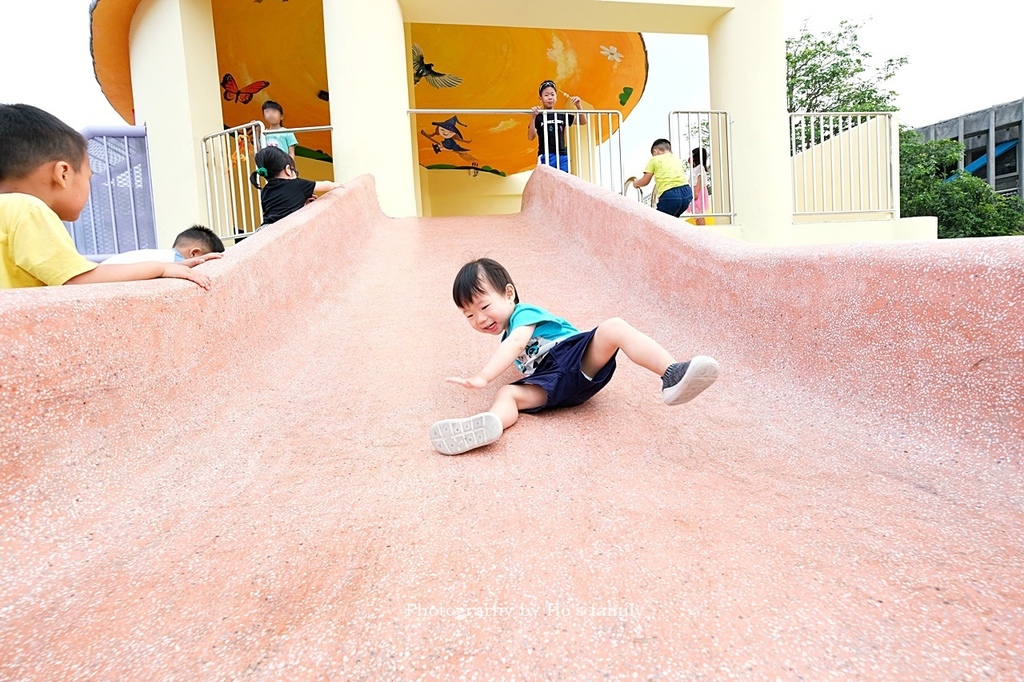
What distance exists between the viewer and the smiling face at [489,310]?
7.77 ft

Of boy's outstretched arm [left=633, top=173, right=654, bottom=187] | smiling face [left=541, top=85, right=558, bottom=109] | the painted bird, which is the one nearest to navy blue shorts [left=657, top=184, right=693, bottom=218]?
boy's outstretched arm [left=633, top=173, right=654, bottom=187]

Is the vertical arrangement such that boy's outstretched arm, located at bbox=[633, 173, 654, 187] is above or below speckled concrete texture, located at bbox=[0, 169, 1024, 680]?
above

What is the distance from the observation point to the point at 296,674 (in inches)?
39.8

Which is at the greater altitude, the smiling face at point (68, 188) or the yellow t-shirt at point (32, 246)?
the smiling face at point (68, 188)

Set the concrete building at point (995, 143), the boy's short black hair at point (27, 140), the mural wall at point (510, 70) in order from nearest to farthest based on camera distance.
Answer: the boy's short black hair at point (27, 140)
the mural wall at point (510, 70)
the concrete building at point (995, 143)

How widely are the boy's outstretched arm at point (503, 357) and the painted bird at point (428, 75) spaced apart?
997 cm

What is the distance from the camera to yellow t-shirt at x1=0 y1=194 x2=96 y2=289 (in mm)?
1761

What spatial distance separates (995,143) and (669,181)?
26482 millimetres

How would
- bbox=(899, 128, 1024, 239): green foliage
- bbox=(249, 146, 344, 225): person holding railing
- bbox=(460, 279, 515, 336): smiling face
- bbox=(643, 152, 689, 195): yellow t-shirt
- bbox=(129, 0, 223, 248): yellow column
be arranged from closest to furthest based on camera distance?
1. bbox=(460, 279, 515, 336): smiling face
2. bbox=(249, 146, 344, 225): person holding railing
3. bbox=(643, 152, 689, 195): yellow t-shirt
4. bbox=(129, 0, 223, 248): yellow column
5. bbox=(899, 128, 1024, 239): green foliage

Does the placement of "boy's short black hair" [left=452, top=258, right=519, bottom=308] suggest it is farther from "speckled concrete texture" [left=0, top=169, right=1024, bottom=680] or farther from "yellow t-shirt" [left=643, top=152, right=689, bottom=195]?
"yellow t-shirt" [left=643, top=152, right=689, bottom=195]

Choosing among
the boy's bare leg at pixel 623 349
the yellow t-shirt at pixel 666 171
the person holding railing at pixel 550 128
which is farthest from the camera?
the person holding railing at pixel 550 128

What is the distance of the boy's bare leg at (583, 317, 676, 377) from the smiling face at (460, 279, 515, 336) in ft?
1.30

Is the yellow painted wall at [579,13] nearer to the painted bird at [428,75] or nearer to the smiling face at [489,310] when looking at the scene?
the painted bird at [428,75]

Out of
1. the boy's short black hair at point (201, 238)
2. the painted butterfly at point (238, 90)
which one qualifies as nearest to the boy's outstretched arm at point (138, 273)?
the boy's short black hair at point (201, 238)
